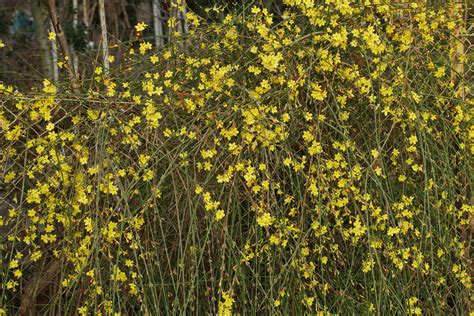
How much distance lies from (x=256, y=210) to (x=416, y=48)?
87 centimetres

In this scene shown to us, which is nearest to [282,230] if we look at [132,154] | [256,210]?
[256,210]

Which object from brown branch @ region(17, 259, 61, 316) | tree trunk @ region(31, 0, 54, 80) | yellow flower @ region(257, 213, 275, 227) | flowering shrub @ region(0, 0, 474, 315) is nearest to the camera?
yellow flower @ region(257, 213, 275, 227)

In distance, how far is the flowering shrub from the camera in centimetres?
242

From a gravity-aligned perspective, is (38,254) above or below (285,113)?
below

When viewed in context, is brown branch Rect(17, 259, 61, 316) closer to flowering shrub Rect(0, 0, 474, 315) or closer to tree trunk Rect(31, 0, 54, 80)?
flowering shrub Rect(0, 0, 474, 315)

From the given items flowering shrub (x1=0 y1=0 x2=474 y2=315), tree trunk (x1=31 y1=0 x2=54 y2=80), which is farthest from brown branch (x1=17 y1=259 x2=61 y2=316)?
tree trunk (x1=31 y1=0 x2=54 y2=80)

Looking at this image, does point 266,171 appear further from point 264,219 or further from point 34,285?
point 34,285

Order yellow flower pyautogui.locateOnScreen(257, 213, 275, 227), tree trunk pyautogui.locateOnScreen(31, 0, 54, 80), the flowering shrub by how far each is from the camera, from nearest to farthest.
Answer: yellow flower pyautogui.locateOnScreen(257, 213, 275, 227) → the flowering shrub → tree trunk pyautogui.locateOnScreen(31, 0, 54, 80)

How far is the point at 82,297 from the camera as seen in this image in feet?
8.91

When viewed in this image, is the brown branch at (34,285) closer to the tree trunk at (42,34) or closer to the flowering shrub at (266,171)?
the flowering shrub at (266,171)

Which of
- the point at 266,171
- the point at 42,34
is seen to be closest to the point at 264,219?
the point at 266,171

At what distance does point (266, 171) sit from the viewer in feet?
7.91

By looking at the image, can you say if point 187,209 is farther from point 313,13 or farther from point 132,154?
point 313,13

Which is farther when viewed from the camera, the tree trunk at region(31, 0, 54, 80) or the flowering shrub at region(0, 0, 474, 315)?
the tree trunk at region(31, 0, 54, 80)
